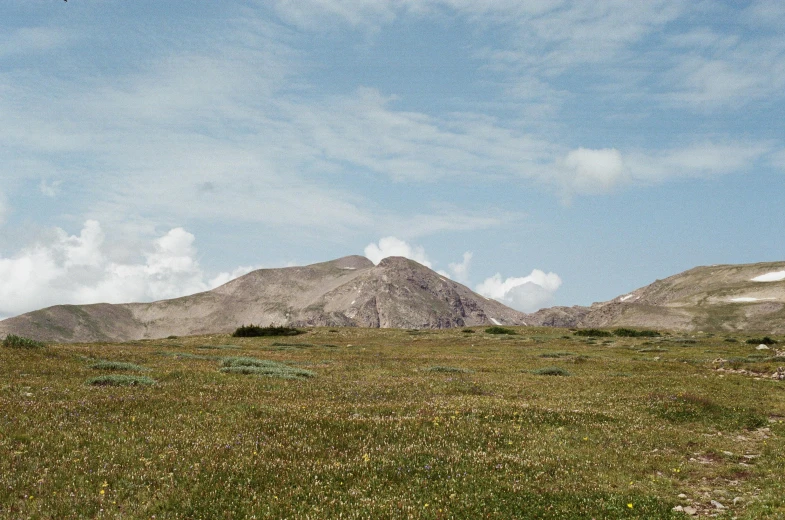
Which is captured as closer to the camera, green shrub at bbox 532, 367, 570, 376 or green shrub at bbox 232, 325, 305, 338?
green shrub at bbox 532, 367, 570, 376

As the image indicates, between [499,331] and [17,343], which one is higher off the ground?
[17,343]

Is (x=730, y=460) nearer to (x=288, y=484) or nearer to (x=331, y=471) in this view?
(x=331, y=471)

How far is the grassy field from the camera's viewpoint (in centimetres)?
1116

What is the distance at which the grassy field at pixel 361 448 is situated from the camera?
36.6 ft

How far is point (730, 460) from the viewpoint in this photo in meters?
16.8

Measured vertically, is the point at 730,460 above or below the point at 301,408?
below

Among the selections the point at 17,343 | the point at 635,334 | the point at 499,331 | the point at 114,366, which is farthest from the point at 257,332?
the point at 635,334

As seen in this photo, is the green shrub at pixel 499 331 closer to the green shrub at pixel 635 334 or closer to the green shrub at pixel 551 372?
the green shrub at pixel 635 334

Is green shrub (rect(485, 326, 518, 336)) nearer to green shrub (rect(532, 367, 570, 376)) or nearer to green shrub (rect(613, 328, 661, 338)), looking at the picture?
green shrub (rect(613, 328, 661, 338))

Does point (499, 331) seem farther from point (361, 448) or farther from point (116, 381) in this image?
point (361, 448)

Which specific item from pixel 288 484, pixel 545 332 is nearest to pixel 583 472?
pixel 288 484

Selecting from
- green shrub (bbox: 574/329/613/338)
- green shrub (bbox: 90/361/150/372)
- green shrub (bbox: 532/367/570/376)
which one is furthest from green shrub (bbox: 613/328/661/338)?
green shrub (bbox: 90/361/150/372)

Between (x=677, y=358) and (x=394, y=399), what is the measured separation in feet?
133

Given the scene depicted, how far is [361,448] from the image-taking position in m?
14.4
